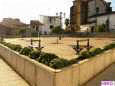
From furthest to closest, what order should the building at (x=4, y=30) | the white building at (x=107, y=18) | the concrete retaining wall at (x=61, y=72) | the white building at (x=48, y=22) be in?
1. the white building at (x=48, y=22)
2. the building at (x=4, y=30)
3. the white building at (x=107, y=18)
4. the concrete retaining wall at (x=61, y=72)

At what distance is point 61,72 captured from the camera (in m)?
5.88

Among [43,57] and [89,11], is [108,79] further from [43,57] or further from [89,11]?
[89,11]

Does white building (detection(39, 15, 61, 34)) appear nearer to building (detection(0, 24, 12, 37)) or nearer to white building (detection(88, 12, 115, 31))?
building (detection(0, 24, 12, 37))

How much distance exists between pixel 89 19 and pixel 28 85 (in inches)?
2245

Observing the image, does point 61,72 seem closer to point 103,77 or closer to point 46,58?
point 46,58

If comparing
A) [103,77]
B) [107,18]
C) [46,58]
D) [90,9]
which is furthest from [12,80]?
[90,9]

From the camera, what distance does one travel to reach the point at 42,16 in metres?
97.8

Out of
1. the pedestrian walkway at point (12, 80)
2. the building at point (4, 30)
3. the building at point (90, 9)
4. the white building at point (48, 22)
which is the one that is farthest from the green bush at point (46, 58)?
the white building at point (48, 22)

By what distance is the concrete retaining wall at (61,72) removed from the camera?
590 cm

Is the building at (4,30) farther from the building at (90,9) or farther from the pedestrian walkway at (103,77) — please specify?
the pedestrian walkway at (103,77)

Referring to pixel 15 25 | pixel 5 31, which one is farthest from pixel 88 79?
pixel 15 25

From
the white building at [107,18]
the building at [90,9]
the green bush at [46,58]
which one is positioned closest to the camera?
the green bush at [46,58]

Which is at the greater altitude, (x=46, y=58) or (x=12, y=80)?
(x=46, y=58)

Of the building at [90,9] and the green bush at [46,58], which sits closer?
the green bush at [46,58]
